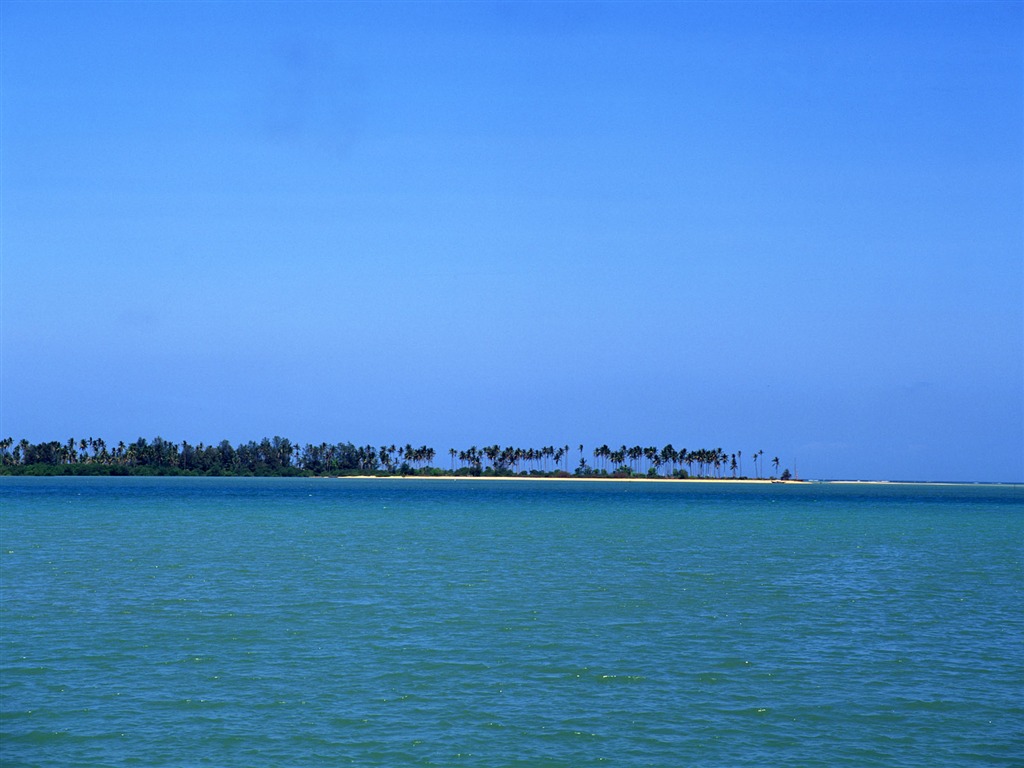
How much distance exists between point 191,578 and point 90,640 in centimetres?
1748

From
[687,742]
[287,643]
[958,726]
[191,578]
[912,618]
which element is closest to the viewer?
[687,742]

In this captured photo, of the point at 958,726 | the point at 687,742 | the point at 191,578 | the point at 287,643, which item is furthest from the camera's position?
the point at 191,578

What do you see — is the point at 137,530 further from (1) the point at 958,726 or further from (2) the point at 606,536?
(1) the point at 958,726

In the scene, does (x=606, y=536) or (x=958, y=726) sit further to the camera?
(x=606, y=536)

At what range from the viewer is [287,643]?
102 feet

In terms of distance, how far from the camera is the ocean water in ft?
68.5

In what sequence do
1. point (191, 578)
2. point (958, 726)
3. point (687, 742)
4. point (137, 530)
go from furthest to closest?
point (137, 530) → point (191, 578) → point (958, 726) → point (687, 742)

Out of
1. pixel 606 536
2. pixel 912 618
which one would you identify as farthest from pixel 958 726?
pixel 606 536

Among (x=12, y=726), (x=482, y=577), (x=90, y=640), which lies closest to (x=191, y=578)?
(x=482, y=577)

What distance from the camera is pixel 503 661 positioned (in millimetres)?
28656

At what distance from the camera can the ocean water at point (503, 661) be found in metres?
20.9

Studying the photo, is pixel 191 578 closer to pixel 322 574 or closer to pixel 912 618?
pixel 322 574

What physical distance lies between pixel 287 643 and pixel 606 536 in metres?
56.0

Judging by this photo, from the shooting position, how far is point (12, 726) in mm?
21906
